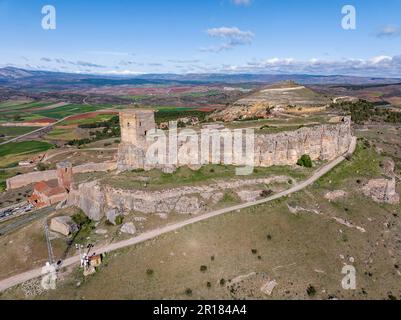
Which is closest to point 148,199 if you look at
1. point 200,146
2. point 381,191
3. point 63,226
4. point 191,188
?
point 191,188

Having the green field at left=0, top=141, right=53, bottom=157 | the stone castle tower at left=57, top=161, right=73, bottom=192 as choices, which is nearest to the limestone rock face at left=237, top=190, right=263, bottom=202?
the stone castle tower at left=57, top=161, right=73, bottom=192

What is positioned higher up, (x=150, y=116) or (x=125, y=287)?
(x=150, y=116)

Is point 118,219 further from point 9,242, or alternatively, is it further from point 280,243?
point 280,243

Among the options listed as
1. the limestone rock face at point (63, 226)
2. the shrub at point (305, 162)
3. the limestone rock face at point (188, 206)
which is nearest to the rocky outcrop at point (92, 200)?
the limestone rock face at point (63, 226)

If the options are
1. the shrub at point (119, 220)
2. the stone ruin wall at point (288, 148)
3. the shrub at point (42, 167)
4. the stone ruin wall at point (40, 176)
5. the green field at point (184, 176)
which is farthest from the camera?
the shrub at point (42, 167)

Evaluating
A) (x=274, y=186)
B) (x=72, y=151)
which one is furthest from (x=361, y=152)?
(x=72, y=151)

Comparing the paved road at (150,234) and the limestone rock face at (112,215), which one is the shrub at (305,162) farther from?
the limestone rock face at (112,215)

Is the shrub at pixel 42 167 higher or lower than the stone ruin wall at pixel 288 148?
lower
